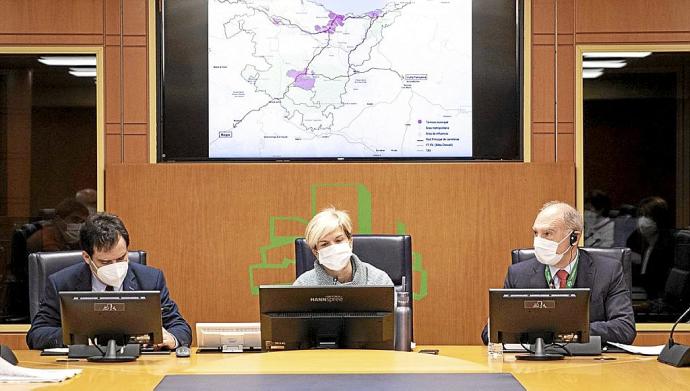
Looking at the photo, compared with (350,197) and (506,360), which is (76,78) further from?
(506,360)

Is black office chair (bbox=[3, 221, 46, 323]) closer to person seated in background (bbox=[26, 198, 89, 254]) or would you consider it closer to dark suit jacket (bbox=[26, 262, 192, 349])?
person seated in background (bbox=[26, 198, 89, 254])

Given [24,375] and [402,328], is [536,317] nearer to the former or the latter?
[402,328]

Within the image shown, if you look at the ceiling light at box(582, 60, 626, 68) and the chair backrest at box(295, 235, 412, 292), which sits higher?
the ceiling light at box(582, 60, 626, 68)

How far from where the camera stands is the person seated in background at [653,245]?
6.06m

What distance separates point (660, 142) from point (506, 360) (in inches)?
113

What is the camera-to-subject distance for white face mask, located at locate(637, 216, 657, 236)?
608cm

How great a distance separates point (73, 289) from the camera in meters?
4.29

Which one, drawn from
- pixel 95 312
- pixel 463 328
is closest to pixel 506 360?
pixel 95 312

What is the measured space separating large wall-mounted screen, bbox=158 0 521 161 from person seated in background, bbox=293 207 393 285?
4.84 ft

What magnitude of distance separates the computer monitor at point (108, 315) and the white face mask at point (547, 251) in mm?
1800

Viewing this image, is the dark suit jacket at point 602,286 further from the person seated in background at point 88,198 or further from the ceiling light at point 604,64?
the person seated in background at point 88,198

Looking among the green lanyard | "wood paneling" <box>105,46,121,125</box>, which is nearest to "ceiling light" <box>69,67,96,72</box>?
"wood paneling" <box>105,46,121,125</box>

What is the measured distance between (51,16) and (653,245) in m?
4.08

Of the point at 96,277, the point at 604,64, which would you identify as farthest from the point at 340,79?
the point at 96,277
